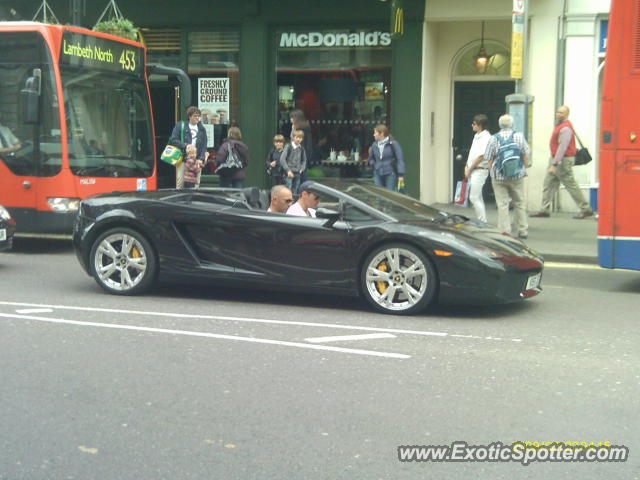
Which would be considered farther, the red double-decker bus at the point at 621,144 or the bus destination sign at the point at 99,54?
the bus destination sign at the point at 99,54

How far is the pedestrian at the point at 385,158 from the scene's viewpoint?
1605 cm

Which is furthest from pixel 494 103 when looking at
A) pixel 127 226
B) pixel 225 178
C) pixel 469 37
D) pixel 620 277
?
pixel 127 226

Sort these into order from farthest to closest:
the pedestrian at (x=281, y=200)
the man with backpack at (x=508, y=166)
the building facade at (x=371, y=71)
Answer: the building facade at (x=371, y=71) → the man with backpack at (x=508, y=166) → the pedestrian at (x=281, y=200)

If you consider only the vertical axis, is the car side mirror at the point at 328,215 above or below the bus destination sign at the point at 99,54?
below

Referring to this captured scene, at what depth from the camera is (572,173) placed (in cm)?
1684

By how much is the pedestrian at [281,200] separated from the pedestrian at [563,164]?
8.27 metres

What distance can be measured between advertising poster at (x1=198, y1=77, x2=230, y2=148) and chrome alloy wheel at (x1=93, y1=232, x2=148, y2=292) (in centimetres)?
1005

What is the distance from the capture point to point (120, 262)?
9523 mm

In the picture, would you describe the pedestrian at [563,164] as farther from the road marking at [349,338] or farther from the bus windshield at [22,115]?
the road marking at [349,338]

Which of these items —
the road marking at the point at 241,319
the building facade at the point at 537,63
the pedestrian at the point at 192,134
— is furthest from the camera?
the building facade at the point at 537,63

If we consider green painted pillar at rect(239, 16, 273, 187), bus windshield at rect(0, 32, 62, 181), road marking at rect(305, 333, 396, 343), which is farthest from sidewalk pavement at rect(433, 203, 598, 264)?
bus windshield at rect(0, 32, 62, 181)

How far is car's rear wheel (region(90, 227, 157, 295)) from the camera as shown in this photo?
9398 mm

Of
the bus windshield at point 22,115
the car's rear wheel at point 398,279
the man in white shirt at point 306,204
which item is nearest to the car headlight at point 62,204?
the bus windshield at point 22,115

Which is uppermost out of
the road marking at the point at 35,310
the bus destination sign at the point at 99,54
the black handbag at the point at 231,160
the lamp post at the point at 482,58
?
the lamp post at the point at 482,58
